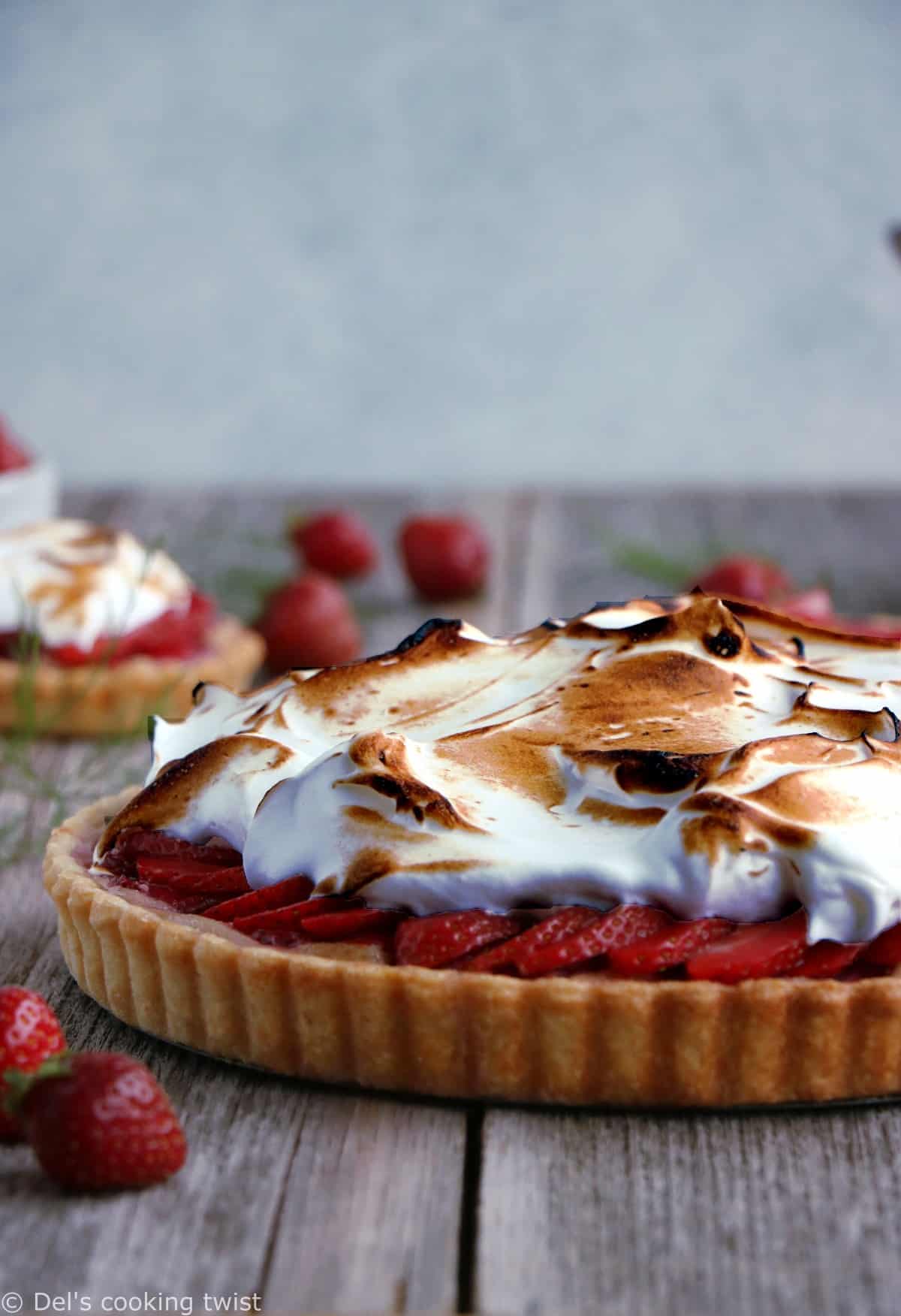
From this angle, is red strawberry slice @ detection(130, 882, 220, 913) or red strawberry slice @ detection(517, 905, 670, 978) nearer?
red strawberry slice @ detection(517, 905, 670, 978)

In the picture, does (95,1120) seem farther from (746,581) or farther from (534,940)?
(746,581)

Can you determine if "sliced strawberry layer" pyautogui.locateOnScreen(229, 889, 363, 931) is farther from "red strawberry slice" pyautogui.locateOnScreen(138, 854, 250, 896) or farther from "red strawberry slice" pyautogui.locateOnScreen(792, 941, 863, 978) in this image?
"red strawberry slice" pyautogui.locateOnScreen(792, 941, 863, 978)

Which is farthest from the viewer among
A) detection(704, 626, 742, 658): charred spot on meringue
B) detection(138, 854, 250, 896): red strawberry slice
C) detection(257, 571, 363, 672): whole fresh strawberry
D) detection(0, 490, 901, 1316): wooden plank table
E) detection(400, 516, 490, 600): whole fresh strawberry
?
detection(400, 516, 490, 600): whole fresh strawberry

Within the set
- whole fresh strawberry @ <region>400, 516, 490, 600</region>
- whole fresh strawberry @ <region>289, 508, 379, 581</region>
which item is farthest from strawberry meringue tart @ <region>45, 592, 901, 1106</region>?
whole fresh strawberry @ <region>289, 508, 379, 581</region>

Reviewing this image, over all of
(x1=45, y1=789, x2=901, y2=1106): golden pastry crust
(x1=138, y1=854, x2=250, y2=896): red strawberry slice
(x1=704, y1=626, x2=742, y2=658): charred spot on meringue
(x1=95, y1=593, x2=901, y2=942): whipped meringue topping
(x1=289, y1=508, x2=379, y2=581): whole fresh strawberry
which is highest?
(x1=704, y1=626, x2=742, y2=658): charred spot on meringue

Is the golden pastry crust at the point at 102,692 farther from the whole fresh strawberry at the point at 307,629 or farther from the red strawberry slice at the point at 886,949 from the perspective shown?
the red strawberry slice at the point at 886,949

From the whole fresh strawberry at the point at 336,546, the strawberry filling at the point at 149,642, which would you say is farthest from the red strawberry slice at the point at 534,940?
the whole fresh strawberry at the point at 336,546
